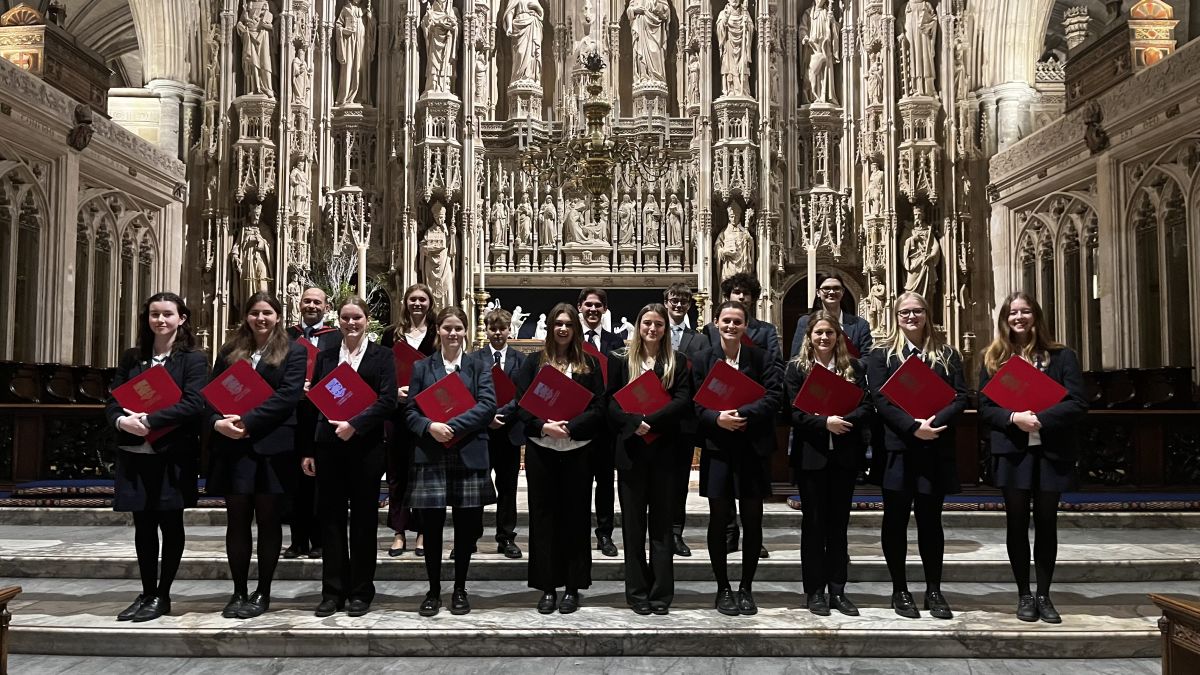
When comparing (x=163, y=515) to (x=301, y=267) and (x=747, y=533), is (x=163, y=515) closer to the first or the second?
(x=747, y=533)

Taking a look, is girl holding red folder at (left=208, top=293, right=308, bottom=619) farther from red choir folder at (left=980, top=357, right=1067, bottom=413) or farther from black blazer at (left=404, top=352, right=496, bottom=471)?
red choir folder at (left=980, top=357, right=1067, bottom=413)

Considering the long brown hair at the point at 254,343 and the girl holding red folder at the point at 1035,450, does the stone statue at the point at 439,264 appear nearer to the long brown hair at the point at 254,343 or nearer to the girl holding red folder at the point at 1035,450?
the long brown hair at the point at 254,343

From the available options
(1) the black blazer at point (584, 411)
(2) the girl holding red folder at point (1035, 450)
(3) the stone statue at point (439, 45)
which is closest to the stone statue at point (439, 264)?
(3) the stone statue at point (439, 45)

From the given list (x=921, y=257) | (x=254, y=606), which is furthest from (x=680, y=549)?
(x=921, y=257)

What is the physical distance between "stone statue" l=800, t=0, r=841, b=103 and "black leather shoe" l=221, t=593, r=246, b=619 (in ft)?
41.9

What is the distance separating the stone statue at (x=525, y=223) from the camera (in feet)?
49.5

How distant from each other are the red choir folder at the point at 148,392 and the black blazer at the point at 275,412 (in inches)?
8.1

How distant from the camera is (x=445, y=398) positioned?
15.0 ft

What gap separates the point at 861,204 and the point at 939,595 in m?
11.1

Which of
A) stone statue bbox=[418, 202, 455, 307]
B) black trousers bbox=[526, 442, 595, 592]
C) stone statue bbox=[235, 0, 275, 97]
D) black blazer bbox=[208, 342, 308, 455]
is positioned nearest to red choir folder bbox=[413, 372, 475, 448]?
black trousers bbox=[526, 442, 595, 592]

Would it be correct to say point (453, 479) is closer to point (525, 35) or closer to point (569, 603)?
point (569, 603)

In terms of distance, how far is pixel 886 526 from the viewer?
4.61 m

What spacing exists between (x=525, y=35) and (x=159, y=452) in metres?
12.1

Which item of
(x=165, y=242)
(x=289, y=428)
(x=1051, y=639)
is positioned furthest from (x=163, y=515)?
(x=165, y=242)
